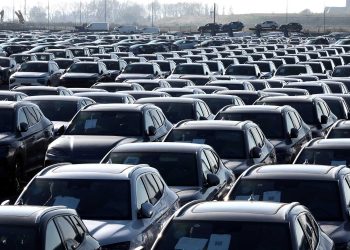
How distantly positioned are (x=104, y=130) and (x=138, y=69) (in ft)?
66.1

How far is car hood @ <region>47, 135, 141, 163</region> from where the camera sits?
1625cm

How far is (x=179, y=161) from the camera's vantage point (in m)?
13.5

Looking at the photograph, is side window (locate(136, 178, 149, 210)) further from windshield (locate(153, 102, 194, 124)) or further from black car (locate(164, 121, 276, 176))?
windshield (locate(153, 102, 194, 124))

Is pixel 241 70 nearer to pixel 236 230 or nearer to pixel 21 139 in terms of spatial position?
pixel 21 139

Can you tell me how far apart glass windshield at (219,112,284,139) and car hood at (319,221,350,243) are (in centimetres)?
784

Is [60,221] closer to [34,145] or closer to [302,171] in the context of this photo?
[302,171]

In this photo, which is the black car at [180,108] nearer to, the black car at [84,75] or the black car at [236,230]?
the black car at [236,230]

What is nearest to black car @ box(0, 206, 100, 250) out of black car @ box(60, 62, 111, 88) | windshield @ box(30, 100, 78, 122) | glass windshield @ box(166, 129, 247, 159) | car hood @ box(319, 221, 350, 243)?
car hood @ box(319, 221, 350, 243)

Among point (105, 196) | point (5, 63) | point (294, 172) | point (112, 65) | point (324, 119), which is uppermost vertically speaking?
point (294, 172)

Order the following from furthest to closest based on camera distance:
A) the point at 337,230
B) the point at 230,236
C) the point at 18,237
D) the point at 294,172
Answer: the point at 294,172 < the point at 337,230 < the point at 230,236 < the point at 18,237

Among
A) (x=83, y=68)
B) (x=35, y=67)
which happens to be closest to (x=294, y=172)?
(x=83, y=68)

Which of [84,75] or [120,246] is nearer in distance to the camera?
[120,246]

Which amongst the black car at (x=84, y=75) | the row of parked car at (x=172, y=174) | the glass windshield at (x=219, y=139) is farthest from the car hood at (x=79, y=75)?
the glass windshield at (x=219, y=139)

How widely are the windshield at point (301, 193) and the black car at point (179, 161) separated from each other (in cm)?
161
